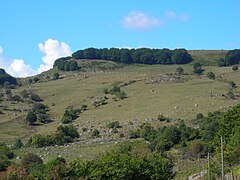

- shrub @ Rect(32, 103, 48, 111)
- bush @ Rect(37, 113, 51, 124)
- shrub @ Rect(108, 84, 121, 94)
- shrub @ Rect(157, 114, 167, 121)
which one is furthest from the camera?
shrub @ Rect(108, 84, 121, 94)

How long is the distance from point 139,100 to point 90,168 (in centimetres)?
8275

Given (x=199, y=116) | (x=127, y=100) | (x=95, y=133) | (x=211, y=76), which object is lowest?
(x=95, y=133)

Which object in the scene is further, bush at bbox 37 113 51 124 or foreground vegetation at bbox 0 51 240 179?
bush at bbox 37 113 51 124

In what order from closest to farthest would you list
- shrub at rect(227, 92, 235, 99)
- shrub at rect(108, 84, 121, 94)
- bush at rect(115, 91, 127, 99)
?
shrub at rect(227, 92, 235, 99), bush at rect(115, 91, 127, 99), shrub at rect(108, 84, 121, 94)

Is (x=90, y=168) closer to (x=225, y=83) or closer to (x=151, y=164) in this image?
(x=151, y=164)

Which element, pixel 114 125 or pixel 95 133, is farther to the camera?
pixel 114 125

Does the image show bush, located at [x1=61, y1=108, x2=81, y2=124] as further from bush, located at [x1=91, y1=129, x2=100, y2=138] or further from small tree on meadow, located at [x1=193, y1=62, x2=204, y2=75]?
small tree on meadow, located at [x1=193, y1=62, x2=204, y2=75]

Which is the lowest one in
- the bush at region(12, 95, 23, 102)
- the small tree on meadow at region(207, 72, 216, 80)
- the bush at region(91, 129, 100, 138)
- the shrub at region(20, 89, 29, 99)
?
the bush at region(91, 129, 100, 138)

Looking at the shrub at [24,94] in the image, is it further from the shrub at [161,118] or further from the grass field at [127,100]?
the shrub at [161,118]

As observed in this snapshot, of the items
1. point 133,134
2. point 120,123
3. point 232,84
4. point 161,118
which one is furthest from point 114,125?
point 232,84

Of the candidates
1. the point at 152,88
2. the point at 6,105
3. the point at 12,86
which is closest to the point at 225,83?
the point at 152,88

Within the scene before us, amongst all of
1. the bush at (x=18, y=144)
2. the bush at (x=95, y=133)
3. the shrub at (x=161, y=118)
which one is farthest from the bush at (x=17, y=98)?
the shrub at (x=161, y=118)

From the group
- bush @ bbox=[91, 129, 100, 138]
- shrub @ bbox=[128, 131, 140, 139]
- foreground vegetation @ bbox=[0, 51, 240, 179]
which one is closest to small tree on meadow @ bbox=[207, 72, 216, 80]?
foreground vegetation @ bbox=[0, 51, 240, 179]

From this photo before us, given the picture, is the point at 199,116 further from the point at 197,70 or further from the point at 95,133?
the point at 197,70
